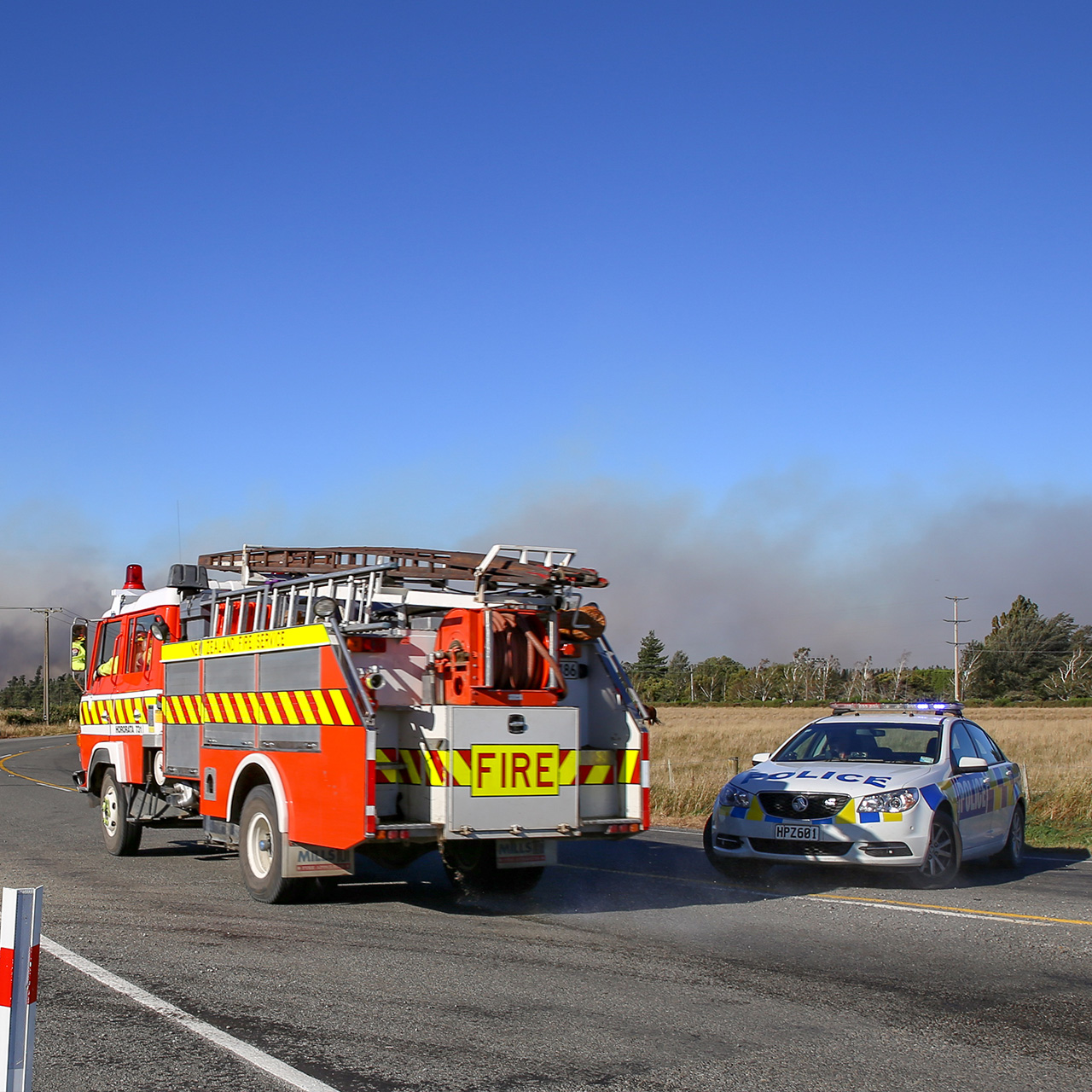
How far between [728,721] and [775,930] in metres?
49.1

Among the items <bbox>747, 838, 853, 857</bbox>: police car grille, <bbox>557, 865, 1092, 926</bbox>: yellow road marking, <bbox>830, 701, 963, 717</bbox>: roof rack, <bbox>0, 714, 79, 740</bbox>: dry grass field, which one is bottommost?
<bbox>0, 714, 79, 740</bbox>: dry grass field

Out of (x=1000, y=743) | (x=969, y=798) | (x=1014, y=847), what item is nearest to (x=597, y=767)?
(x=969, y=798)

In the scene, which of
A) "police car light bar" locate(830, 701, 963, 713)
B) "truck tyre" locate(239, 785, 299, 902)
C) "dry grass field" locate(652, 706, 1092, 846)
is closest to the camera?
"truck tyre" locate(239, 785, 299, 902)

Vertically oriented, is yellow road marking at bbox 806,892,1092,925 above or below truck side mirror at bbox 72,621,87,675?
below

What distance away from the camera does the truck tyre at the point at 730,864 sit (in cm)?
1079

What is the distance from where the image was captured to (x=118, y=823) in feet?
41.3

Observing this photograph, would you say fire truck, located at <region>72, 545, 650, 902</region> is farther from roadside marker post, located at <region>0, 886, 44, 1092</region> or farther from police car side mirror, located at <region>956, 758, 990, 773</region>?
roadside marker post, located at <region>0, 886, 44, 1092</region>

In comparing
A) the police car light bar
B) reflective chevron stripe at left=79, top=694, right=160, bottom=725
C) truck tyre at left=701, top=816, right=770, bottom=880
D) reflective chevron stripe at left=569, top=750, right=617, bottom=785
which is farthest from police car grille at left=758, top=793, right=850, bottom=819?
reflective chevron stripe at left=79, top=694, right=160, bottom=725

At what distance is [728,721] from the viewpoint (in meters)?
56.7

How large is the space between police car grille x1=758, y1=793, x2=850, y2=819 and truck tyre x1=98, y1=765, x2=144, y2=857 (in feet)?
20.8

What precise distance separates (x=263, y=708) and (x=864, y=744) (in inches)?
225

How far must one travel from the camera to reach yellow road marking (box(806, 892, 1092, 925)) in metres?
8.87

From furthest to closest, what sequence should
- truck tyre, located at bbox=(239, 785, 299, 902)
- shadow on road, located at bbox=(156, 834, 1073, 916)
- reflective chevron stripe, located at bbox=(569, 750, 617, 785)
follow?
reflective chevron stripe, located at bbox=(569, 750, 617, 785), shadow on road, located at bbox=(156, 834, 1073, 916), truck tyre, located at bbox=(239, 785, 299, 902)

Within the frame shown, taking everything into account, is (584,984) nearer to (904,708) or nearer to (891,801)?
(891,801)
